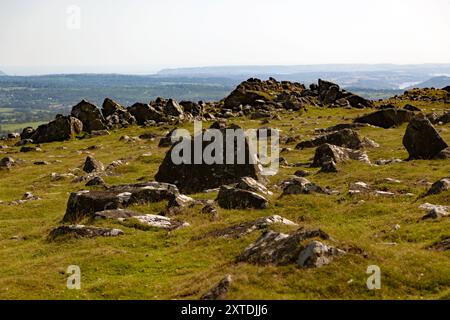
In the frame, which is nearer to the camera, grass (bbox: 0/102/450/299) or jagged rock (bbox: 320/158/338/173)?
grass (bbox: 0/102/450/299)

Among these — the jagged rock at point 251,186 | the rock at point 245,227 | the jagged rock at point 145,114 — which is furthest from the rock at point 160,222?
the jagged rock at point 145,114

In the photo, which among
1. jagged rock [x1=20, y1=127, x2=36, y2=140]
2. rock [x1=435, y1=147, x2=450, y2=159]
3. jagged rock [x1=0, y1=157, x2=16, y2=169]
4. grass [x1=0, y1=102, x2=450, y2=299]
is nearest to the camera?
grass [x1=0, y1=102, x2=450, y2=299]

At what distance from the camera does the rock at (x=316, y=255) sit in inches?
674

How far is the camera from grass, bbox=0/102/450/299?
54.0 feet

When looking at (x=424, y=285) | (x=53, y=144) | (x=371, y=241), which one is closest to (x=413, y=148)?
(x=371, y=241)

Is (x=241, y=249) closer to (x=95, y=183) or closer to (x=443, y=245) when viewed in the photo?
(x=443, y=245)

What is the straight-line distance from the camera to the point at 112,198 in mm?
32375

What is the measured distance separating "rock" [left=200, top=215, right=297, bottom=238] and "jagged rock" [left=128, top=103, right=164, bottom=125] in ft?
247

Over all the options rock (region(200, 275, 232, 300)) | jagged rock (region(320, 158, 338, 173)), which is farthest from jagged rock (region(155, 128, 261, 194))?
rock (region(200, 275, 232, 300))

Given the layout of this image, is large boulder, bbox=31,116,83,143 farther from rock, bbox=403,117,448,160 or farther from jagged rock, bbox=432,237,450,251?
jagged rock, bbox=432,237,450,251

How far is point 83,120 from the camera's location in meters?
97.0

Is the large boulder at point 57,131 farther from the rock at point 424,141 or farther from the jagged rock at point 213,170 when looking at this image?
the rock at point 424,141
